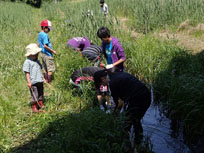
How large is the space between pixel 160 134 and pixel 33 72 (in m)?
2.26

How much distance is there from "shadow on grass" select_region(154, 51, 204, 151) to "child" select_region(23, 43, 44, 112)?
2.18m

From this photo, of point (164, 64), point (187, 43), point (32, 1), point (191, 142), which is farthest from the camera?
point (32, 1)

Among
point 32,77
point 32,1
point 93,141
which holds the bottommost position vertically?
point 93,141

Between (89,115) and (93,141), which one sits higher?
(89,115)

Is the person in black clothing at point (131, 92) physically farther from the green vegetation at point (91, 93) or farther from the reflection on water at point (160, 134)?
the reflection on water at point (160, 134)

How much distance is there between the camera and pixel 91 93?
14.7 feet

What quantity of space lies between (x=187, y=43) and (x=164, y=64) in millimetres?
1901

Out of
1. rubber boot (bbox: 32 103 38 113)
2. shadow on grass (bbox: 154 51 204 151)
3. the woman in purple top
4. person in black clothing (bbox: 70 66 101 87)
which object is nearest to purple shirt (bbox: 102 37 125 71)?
the woman in purple top

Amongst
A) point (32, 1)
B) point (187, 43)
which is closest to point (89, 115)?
point (187, 43)

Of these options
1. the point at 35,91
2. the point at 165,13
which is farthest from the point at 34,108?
the point at 165,13

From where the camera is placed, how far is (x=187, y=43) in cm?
666

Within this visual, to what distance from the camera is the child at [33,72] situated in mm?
3857

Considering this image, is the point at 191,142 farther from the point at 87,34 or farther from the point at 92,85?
the point at 87,34

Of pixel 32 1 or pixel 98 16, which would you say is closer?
pixel 98 16
